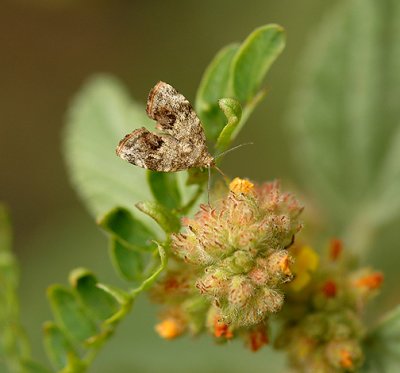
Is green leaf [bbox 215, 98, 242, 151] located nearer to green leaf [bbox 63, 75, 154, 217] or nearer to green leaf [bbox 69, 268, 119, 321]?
green leaf [bbox 69, 268, 119, 321]

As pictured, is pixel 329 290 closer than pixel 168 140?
No

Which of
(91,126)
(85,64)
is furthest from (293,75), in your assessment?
(91,126)

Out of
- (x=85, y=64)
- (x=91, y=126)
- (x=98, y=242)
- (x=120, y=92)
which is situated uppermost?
(x=85, y=64)

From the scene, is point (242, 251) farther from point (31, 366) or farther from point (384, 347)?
point (31, 366)

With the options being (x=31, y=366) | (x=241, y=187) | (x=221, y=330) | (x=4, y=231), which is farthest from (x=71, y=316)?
(x=241, y=187)

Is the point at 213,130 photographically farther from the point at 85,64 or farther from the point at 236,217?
the point at 85,64

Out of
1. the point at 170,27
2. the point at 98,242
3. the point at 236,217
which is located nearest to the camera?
the point at 236,217

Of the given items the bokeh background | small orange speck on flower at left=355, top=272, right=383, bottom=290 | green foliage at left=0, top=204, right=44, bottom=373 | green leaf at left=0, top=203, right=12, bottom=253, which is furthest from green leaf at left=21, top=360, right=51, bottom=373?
the bokeh background
